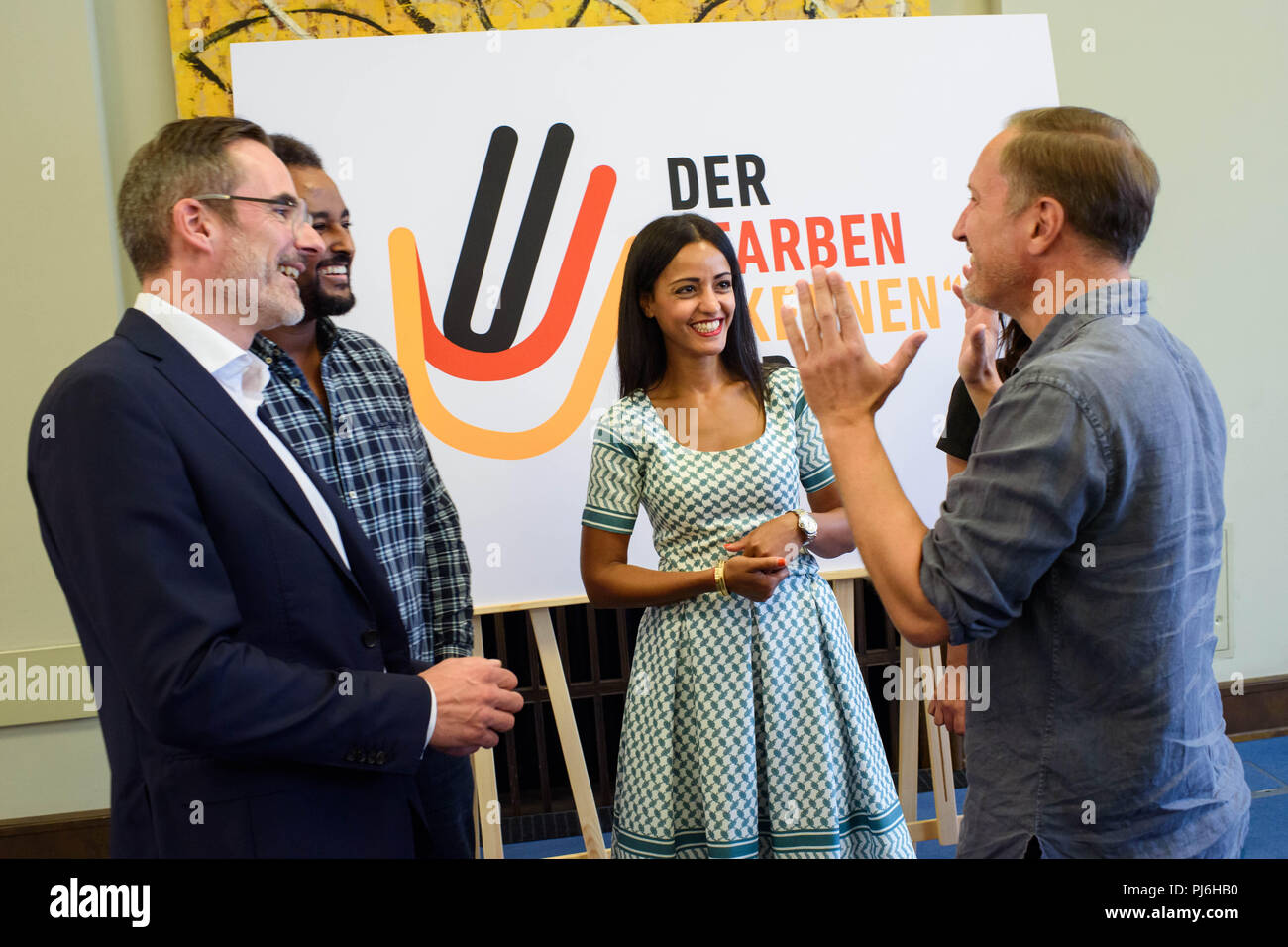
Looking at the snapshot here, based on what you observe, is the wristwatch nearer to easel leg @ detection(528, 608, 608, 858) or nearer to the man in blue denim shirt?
the man in blue denim shirt

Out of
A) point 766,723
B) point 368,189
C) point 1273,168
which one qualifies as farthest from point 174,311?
point 1273,168

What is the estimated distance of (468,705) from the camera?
138 centimetres

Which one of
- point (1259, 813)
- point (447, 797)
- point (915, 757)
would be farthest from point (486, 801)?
point (1259, 813)

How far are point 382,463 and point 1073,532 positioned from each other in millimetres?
1311

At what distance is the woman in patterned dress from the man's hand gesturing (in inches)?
25.5

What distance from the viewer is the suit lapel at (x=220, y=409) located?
1290 mm

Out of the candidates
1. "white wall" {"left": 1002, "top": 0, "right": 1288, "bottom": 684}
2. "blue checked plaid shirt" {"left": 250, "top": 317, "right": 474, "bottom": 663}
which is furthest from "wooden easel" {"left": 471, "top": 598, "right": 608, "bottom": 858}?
"white wall" {"left": 1002, "top": 0, "right": 1288, "bottom": 684}

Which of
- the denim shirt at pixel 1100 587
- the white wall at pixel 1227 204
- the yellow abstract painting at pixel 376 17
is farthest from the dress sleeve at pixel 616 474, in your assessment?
the white wall at pixel 1227 204

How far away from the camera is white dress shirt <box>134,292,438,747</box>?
1.36 metres

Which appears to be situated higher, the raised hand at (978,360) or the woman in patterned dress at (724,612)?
the raised hand at (978,360)

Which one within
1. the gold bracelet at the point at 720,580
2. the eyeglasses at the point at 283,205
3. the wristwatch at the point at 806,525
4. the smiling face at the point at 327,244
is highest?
the smiling face at the point at 327,244

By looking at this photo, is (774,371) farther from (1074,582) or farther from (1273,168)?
(1273,168)

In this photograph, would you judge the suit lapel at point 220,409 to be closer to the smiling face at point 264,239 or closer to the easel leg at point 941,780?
the smiling face at point 264,239

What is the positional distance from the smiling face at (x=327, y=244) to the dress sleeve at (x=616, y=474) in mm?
660
